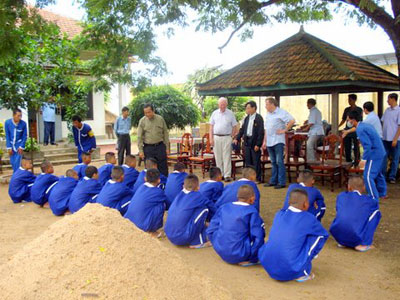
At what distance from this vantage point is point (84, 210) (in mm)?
3904

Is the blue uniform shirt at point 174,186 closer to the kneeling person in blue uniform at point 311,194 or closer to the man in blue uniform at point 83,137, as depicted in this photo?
the kneeling person in blue uniform at point 311,194

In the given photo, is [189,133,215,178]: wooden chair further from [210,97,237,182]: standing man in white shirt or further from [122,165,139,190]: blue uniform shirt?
[122,165,139,190]: blue uniform shirt

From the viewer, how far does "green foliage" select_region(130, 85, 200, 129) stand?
13609 millimetres

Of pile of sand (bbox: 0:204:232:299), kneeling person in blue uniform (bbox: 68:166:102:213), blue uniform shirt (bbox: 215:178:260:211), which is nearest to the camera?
pile of sand (bbox: 0:204:232:299)

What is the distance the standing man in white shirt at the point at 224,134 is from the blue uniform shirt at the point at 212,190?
134 inches

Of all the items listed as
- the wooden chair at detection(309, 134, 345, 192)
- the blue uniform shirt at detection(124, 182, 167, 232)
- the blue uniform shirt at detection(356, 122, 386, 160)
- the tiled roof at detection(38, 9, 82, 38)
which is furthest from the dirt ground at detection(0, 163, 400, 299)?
the tiled roof at detection(38, 9, 82, 38)

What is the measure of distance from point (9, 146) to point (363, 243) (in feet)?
25.2

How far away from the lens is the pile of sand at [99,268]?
10.1 ft

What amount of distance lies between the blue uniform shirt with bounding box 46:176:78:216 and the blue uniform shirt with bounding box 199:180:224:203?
2.30m

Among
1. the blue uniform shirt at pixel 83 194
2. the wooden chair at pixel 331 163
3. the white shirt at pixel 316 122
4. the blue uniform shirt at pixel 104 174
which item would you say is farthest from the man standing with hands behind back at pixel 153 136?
the white shirt at pixel 316 122

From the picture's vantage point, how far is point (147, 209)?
555cm

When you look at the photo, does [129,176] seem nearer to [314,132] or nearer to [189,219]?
[189,219]

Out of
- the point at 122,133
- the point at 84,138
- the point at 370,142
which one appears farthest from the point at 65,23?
the point at 370,142

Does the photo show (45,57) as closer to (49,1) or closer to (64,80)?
(64,80)
